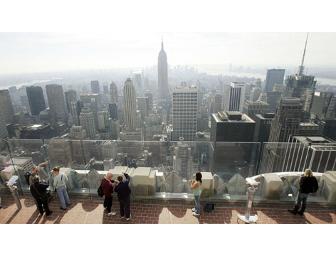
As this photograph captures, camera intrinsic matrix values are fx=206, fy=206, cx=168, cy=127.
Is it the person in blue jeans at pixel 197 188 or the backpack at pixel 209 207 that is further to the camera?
the backpack at pixel 209 207

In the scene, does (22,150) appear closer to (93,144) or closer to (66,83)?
(93,144)

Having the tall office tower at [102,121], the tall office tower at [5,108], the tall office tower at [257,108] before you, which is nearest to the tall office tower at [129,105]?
the tall office tower at [102,121]

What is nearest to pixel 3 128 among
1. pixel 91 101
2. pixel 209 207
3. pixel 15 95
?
pixel 15 95

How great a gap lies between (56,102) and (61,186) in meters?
96.0

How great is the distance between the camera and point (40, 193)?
4766 millimetres

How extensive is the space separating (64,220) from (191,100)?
2997 inches

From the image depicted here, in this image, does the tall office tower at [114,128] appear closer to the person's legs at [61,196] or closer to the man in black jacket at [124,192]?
the person's legs at [61,196]

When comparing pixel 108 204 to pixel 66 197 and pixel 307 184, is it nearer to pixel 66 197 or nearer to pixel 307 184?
pixel 66 197

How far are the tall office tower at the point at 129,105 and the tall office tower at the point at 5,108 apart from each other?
133ft

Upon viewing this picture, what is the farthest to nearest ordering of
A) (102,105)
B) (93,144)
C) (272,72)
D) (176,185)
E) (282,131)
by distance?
(272,72)
(102,105)
(282,131)
(93,144)
(176,185)

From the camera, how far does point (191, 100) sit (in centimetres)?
7912

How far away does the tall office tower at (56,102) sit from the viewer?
285ft

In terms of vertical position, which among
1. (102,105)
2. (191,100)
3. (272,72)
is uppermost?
(272,72)
